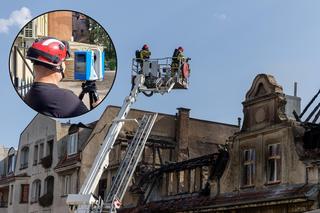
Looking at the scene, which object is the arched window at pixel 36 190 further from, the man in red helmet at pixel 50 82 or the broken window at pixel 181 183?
the man in red helmet at pixel 50 82

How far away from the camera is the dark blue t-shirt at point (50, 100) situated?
1412 centimetres

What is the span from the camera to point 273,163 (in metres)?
33.2

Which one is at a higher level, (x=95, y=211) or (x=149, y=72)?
(x=149, y=72)

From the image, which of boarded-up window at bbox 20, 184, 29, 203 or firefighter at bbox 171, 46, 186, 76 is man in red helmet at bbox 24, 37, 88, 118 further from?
boarded-up window at bbox 20, 184, 29, 203

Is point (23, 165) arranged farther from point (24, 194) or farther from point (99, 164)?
point (99, 164)

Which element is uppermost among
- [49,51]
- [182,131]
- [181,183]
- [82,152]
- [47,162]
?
[182,131]

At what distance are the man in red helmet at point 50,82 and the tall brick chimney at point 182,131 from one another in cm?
3729

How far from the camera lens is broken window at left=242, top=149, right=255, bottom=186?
113ft

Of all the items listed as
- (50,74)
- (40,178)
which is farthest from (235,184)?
(40,178)

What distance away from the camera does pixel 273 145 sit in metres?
33.4

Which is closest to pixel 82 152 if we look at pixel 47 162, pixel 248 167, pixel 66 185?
pixel 66 185

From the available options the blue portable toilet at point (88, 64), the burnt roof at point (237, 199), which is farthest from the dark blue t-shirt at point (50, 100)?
the burnt roof at point (237, 199)

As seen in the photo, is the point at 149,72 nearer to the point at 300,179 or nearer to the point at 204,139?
the point at 300,179

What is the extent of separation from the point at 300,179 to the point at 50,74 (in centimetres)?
1885
